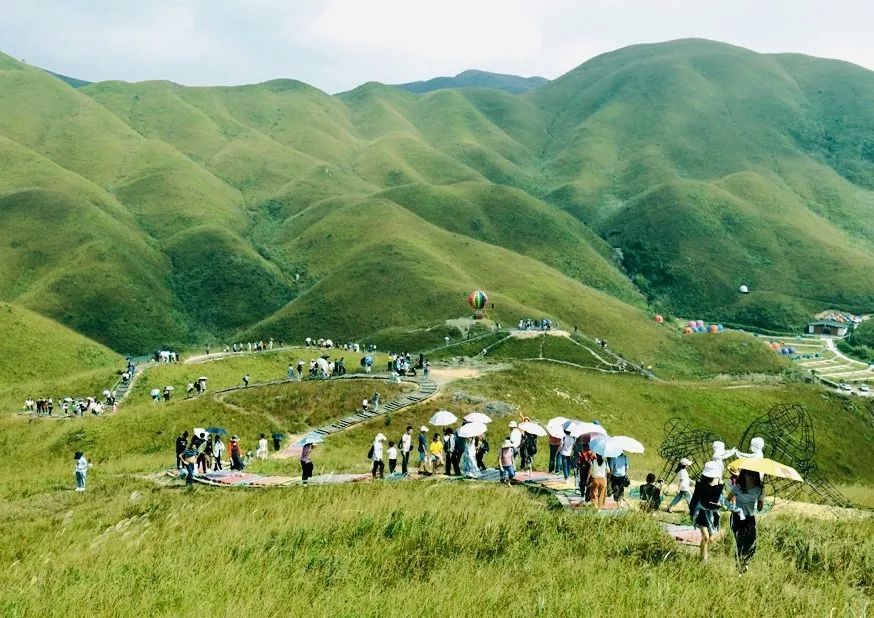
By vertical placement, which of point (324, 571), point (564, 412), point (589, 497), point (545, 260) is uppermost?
point (545, 260)

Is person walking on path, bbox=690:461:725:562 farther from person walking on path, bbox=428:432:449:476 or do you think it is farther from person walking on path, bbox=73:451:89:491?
person walking on path, bbox=73:451:89:491

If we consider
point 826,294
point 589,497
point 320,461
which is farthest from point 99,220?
point 826,294

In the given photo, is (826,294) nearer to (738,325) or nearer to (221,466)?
(738,325)

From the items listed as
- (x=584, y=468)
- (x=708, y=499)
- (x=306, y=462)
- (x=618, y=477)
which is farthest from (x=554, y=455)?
(x=708, y=499)

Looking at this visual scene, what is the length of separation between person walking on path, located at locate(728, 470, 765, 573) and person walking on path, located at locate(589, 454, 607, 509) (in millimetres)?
4823

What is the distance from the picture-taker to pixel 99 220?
136625 millimetres

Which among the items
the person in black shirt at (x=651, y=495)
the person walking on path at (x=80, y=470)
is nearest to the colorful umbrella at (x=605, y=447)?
the person in black shirt at (x=651, y=495)

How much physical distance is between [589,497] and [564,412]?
31709 millimetres

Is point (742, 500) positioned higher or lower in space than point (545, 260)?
lower

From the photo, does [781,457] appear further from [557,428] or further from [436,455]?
[436,455]

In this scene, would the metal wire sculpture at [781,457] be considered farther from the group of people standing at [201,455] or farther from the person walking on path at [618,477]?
the group of people standing at [201,455]

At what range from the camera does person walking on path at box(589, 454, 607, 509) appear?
16812 mm

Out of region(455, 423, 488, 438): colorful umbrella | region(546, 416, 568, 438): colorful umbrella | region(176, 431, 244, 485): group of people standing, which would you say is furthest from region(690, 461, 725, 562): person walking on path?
region(176, 431, 244, 485): group of people standing

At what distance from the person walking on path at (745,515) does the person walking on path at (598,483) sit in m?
4.82
